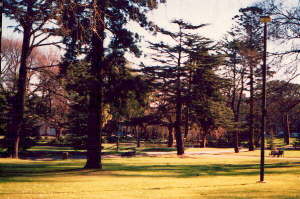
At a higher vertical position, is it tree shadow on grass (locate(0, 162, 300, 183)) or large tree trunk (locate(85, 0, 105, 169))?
large tree trunk (locate(85, 0, 105, 169))

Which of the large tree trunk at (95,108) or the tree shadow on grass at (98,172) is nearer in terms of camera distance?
the tree shadow on grass at (98,172)

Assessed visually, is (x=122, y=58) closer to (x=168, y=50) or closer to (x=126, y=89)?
(x=126, y=89)

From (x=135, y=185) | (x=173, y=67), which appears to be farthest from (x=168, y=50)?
(x=135, y=185)

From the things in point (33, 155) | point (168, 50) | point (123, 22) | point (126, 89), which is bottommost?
point (33, 155)

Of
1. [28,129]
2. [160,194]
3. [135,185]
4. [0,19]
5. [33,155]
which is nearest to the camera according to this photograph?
[0,19]

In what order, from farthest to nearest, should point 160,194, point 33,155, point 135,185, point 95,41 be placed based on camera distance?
point 33,155 < point 95,41 < point 135,185 < point 160,194

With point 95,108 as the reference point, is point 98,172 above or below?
below

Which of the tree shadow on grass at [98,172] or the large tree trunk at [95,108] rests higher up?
the large tree trunk at [95,108]

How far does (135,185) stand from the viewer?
14.3 meters

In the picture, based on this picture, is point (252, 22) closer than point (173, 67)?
Yes

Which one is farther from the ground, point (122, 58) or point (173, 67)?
point (173, 67)

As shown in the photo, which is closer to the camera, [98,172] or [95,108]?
[98,172]

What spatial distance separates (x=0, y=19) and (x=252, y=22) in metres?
→ 17.5

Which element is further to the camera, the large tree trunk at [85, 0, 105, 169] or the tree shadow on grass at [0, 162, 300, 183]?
the large tree trunk at [85, 0, 105, 169]
